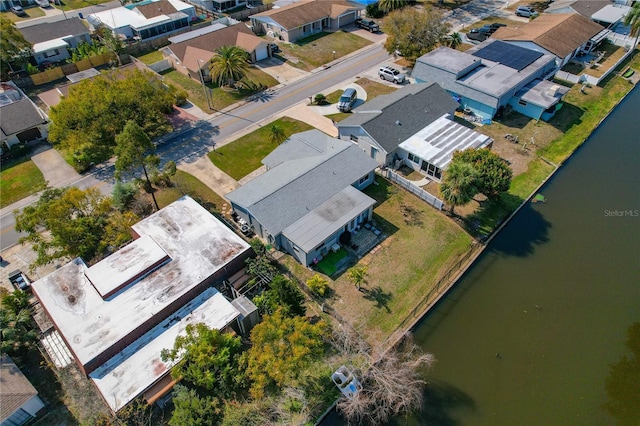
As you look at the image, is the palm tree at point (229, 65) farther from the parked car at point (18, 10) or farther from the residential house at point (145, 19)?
the parked car at point (18, 10)

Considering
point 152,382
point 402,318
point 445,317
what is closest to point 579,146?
point 445,317

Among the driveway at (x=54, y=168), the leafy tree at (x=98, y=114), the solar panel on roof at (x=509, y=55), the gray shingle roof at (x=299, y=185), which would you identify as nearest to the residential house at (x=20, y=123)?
the driveway at (x=54, y=168)


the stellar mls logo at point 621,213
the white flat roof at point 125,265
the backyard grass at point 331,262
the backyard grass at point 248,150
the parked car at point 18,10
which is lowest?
the stellar mls logo at point 621,213

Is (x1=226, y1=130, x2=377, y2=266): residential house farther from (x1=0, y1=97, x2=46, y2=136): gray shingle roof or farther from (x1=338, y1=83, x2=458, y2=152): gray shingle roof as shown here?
(x1=0, y1=97, x2=46, y2=136): gray shingle roof

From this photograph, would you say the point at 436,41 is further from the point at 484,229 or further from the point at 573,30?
the point at 484,229

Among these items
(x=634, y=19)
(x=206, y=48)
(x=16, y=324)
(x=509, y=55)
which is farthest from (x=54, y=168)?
(x=634, y=19)

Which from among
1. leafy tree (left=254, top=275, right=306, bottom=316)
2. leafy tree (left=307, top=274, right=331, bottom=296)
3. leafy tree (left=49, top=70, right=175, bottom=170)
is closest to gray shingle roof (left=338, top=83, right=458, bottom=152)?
leafy tree (left=307, top=274, right=331, bottom=296)

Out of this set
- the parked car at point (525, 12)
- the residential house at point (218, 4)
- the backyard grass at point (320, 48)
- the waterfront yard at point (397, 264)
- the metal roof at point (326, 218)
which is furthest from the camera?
the residential house at point (218, 4)
